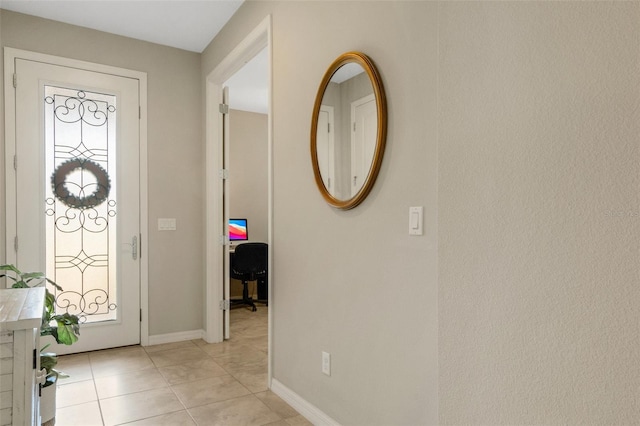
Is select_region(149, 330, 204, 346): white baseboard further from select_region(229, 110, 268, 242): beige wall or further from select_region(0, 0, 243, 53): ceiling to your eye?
select_region(0, 0, 243, 53): ceiling

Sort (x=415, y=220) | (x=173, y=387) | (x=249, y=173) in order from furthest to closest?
1. (x=249, y=173)
2. (x=173, y=387)
3. (x=415, y=220)

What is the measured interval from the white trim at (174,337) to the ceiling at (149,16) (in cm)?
263

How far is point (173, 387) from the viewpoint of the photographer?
2605 millimetres

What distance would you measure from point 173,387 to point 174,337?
1.10 metres

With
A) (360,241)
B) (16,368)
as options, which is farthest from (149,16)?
(16,368)

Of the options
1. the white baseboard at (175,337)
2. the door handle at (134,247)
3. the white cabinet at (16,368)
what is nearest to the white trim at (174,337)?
the white baseboard at (175,337)

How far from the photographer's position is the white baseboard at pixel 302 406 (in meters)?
2.05

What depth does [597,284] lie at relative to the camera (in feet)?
2.65

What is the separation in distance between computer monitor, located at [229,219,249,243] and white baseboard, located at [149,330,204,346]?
1.87 m

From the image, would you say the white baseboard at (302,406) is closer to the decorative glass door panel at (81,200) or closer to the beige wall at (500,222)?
the beige wall at (500,222)

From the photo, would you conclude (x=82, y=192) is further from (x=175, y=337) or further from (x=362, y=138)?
(x=362, y=138)

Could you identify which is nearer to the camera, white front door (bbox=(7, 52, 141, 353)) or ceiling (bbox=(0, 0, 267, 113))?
ceiling (bbox=(0, 0, 267, 113))

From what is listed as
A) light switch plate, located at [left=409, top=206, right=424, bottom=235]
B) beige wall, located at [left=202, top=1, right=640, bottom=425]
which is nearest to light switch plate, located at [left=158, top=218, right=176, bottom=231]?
beige wall, located at [left=202, top=1, right=640, bottom=425]

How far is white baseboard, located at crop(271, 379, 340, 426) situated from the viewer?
205 centimetres
